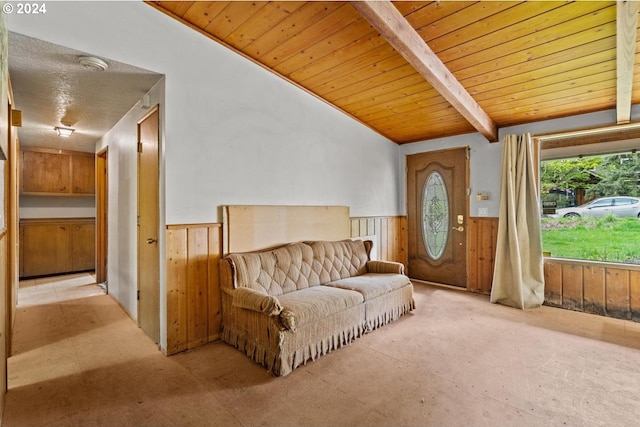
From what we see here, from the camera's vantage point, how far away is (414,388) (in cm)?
211

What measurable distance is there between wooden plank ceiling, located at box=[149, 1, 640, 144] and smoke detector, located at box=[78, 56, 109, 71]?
0.67 m

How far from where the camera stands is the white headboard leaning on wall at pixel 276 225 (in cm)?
300

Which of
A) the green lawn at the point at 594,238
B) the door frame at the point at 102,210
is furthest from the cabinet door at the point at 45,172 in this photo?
the green lawn at the point at 594,238

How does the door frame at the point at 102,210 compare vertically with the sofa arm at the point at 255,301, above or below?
above

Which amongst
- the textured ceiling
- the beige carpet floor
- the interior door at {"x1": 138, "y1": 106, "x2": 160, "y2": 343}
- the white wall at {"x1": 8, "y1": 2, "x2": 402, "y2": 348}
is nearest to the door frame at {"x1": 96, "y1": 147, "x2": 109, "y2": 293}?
the white wall at {"x1": 8, "y1": 2, "x2": 402, "y2": 348}

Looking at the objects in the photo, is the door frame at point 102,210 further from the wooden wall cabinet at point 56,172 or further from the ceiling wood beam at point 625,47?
the ceiling wood beam at point 625,47

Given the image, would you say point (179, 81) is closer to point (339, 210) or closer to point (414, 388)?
point (339, 210)

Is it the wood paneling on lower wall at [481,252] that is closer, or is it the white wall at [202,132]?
the white wall at [202,132]

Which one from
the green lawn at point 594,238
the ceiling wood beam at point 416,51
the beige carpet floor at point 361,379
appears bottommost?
the beige carpet floor at point 361,379

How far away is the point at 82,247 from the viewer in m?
5.89

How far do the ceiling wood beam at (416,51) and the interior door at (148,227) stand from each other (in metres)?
1.98

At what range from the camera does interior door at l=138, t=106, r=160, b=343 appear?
9.18 feet

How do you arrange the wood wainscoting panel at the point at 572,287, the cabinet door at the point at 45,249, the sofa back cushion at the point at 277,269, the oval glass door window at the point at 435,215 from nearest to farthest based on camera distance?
the sofa back cushion at the point at 277,269 < the wood wainscoting panel at the point at 572,287 < the oval glass door window at the point at 435,215 < the cabinet door at the point at 45,249

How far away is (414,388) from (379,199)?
10.4ft
